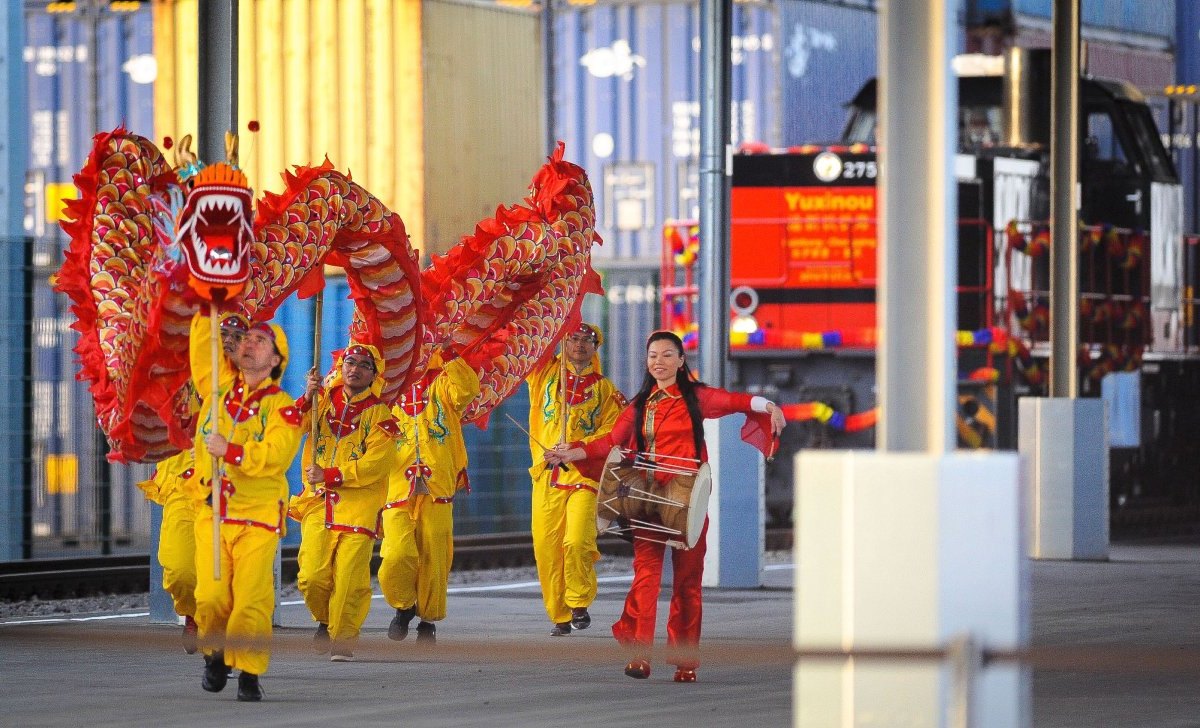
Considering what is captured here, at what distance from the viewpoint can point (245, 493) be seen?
28.9 feet

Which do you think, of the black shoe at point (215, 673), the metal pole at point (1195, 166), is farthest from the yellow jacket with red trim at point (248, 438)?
the metal pole at point (1195, 166)

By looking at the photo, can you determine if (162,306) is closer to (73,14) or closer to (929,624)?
(929,624)

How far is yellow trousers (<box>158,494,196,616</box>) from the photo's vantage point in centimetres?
990

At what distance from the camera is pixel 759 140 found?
902 inches

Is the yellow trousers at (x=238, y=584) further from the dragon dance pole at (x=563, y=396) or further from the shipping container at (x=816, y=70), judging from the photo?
the shipping container at (x=816, y=70)

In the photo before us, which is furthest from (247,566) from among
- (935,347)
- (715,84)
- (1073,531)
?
(1073,531)

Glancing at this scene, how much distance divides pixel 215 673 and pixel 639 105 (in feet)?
49.8

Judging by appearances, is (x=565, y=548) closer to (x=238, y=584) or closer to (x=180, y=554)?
(x=180, y=554)

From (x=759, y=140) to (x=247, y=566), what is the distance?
14.8 meters

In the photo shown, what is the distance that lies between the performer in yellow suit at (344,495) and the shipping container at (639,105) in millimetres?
13163

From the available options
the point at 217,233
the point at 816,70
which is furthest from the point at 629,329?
the point at 217,233

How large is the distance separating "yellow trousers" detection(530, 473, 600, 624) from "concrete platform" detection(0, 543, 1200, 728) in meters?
0.20

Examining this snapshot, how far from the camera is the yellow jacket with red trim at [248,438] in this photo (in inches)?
344

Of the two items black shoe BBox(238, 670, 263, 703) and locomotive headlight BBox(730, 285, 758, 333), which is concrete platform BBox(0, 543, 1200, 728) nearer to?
black shoe BBox(238, 670, 263, 703)
